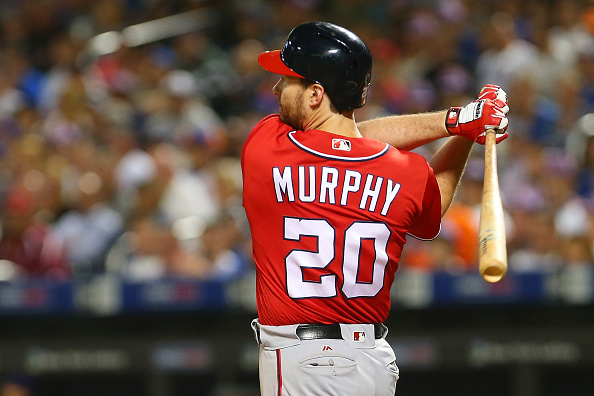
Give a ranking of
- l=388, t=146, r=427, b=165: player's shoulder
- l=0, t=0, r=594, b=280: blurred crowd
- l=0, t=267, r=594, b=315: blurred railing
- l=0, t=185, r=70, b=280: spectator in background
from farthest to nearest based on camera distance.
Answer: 1. l=0, t=185, r=70, b=280: spectator in background
2. l=0, t=0, r=594, b=280: blurred crowd
3. l=0, t=267, r=594, b=315: blurred railing
4. l=388, t=146, r=427, b=165: player's shoulder

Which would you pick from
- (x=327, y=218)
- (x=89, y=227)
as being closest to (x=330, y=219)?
(x=327, y=218)

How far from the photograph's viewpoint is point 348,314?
8.70 feet

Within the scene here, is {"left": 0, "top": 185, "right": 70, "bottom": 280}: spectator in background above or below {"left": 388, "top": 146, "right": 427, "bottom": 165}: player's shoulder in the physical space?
above

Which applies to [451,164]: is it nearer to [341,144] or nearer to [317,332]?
[341,144]

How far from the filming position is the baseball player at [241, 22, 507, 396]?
8.59 feet

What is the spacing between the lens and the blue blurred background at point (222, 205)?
554 centimetres

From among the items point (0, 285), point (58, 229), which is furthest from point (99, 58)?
point (0, 285)

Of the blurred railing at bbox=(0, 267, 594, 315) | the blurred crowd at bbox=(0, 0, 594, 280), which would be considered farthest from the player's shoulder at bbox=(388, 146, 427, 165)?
the blurred crowd at bbox=(0, 0, 594, 280)

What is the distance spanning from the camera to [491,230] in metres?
2.44

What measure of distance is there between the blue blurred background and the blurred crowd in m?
0.02

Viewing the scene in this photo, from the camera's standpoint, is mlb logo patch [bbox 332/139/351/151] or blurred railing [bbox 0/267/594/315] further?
blurred railing [bbox 0/267/594/315]

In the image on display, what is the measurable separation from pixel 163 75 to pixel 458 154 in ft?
19.9

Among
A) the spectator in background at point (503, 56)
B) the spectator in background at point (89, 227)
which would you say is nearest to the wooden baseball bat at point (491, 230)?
the spectator in background at point (89, 227)

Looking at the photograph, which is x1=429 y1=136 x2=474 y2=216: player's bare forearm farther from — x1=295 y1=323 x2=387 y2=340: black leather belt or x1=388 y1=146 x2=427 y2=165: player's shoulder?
x1=295 y1=323 x2=387 y2=340: black leather belt
